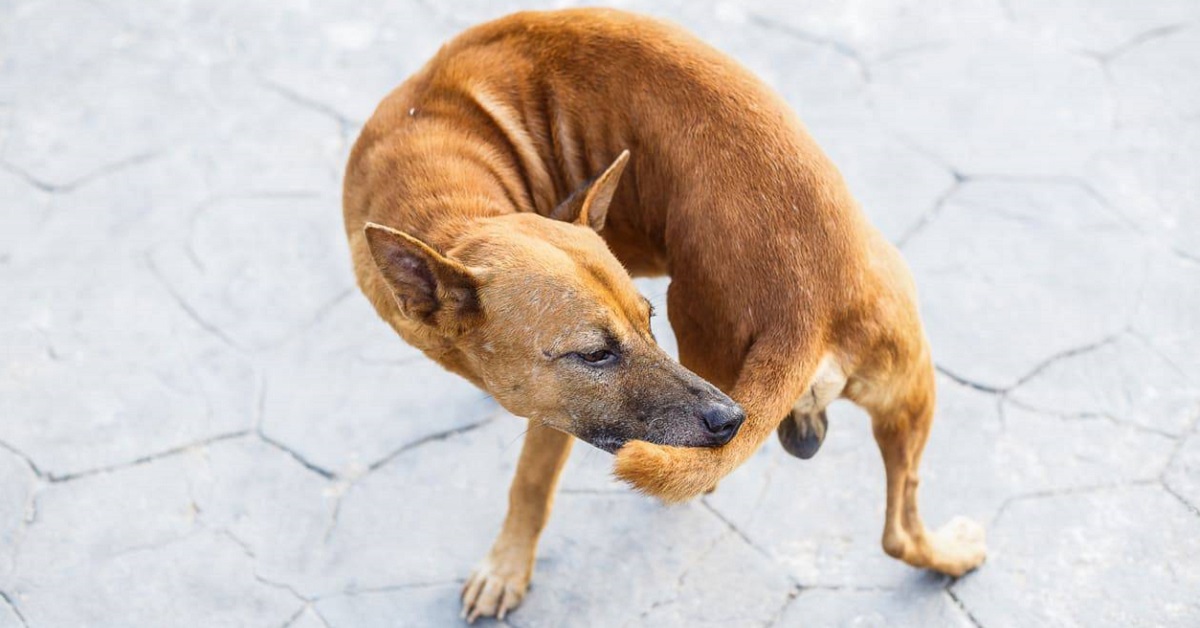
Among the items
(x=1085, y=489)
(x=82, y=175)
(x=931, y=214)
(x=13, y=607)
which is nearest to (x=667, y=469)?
(x=1085, y=489)

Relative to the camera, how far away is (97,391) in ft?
15.9

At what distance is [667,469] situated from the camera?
300cm

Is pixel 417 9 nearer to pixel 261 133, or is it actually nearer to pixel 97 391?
pixel 261 133

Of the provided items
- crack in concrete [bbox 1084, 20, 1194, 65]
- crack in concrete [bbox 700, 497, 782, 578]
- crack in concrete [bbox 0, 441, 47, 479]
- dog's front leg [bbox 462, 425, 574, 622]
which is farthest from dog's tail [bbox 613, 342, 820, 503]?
crack in concrete [bbox 1084, 20, 1194, 65]

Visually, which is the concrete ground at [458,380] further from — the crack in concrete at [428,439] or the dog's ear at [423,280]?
the dog's ear at [423,280]

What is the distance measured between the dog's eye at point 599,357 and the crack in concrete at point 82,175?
340 cm

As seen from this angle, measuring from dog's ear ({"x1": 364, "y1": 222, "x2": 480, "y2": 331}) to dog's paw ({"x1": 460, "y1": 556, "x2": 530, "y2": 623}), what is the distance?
121cm

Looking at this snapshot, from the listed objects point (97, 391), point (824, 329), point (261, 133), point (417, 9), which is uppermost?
point (824, 329)

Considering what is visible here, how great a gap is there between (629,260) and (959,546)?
1.53 m

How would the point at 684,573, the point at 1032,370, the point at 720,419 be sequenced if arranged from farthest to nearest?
the point at 1032,370, the point at 684,573, the point at 720,419

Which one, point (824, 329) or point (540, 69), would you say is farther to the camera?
point (540, 69)

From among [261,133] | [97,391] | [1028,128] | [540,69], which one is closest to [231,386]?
[97,391]

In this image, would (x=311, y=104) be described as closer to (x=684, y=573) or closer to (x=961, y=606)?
(x=684, y=573)

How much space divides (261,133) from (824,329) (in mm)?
3536
